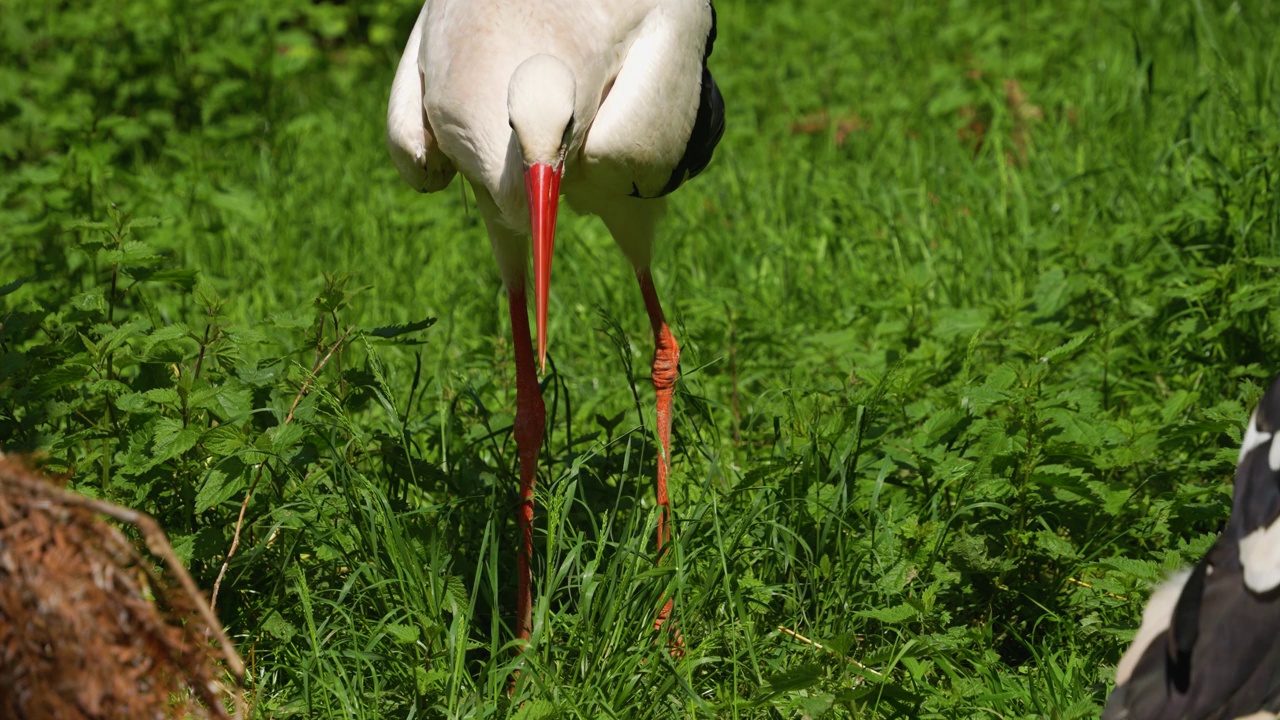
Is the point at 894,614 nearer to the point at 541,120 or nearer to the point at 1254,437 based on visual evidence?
the point at 1254,437

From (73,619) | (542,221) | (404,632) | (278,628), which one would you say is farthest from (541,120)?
(73,619)

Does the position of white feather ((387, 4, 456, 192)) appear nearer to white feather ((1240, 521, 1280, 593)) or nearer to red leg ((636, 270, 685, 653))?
red leg ((636, 270, 685, 653))

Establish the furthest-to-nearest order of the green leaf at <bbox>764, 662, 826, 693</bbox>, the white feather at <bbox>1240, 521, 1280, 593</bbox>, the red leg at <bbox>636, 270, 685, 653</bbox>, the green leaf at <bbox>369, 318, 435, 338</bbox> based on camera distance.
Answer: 1. the red leg at <bbox>636, 270, 685, 653</bbox>
2. the green leaf at <bbox>369, 318, 435, 338</bbox>
3. the green leaf at <bbox>764, 662, 826, 693</bbox>
4. the white feather at <bbox>1240, 521, 1280, 593</bbox>

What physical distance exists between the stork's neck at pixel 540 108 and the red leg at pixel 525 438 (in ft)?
2.51

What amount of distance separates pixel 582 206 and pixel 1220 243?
6.60ft

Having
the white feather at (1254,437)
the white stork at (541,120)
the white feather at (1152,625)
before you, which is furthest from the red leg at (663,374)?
the white feather at (1254,437)

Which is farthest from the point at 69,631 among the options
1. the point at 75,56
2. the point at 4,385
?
the point at 75,56

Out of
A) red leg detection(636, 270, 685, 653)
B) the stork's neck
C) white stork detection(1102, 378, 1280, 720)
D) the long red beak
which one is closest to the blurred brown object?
the long red beak

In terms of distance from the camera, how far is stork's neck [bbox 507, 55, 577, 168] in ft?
8.57

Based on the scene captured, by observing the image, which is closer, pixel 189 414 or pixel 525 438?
pixel 189 414

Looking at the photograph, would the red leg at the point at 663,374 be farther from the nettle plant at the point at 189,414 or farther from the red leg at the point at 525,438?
the nettle plant at the point at 189,414

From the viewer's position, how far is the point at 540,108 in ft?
8.57

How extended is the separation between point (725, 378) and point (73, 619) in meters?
2.55

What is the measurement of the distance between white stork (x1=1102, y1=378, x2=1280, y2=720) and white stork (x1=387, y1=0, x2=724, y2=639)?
3.44 feet
